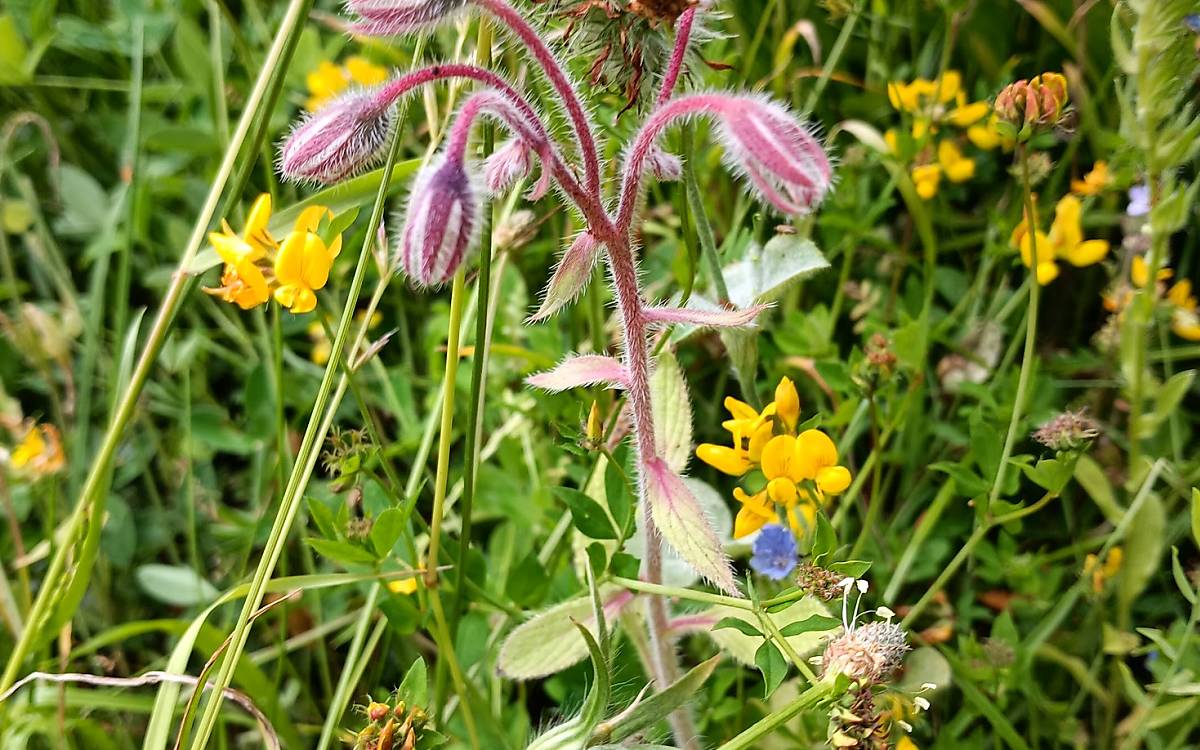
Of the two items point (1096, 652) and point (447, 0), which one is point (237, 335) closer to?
point (447, 0)

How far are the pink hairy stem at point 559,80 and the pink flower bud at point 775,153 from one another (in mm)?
131

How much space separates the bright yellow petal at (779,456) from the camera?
3.73 ft

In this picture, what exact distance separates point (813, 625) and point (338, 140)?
685 mm

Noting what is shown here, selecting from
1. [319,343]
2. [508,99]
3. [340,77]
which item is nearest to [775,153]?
[508,99]

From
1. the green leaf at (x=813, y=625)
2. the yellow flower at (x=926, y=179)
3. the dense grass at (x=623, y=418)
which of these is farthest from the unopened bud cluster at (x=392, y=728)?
the yellow flower at (x=926, y=179)

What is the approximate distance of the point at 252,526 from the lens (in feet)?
5.69

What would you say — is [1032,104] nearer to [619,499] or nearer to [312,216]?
[619,499]

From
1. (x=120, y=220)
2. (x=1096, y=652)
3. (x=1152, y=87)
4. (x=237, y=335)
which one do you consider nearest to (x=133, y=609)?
(x=237, y=335)

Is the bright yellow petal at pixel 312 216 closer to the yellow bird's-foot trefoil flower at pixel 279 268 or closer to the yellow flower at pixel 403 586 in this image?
the yellow bird's-foot trefoil flower at pixel 279 268

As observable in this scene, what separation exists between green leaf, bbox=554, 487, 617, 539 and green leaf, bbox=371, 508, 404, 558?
0.19 m

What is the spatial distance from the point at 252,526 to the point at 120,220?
0.99m

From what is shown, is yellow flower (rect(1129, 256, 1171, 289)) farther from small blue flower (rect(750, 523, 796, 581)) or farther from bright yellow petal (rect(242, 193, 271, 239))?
bright yellow petal (rect(242, 193, 271, 239))

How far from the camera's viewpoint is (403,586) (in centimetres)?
139

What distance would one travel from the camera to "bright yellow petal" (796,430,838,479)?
1.13 m
